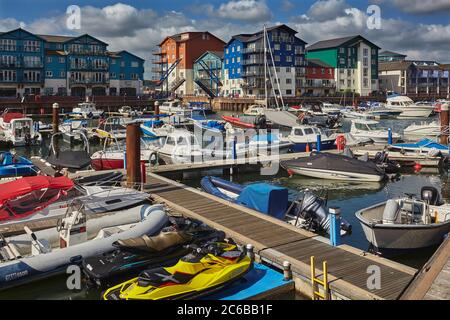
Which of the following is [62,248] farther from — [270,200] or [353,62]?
[353,62]

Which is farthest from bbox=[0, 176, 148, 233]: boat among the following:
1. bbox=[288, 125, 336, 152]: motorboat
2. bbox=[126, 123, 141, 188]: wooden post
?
bbox=[288, 125, 336, 152]: motorboat

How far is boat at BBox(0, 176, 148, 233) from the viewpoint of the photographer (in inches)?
496

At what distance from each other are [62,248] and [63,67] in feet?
264

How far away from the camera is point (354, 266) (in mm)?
9695

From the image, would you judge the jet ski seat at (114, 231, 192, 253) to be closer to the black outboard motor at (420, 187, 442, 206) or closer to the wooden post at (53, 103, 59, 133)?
the black outboard motor at (420, 187, 442, 206)

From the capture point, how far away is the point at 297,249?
1084 centimetres

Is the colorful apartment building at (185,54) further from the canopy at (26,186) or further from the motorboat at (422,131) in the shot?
the canopy at (26,186)

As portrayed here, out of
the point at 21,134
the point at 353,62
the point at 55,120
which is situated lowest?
the point at 21,134

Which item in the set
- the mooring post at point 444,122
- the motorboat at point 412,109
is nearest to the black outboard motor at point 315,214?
the mooring post at point 444,122

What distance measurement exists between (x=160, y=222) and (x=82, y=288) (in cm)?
292

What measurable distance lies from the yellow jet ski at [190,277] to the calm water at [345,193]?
193cm

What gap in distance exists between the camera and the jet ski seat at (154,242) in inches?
386

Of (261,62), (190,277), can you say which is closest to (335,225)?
(190,277)
